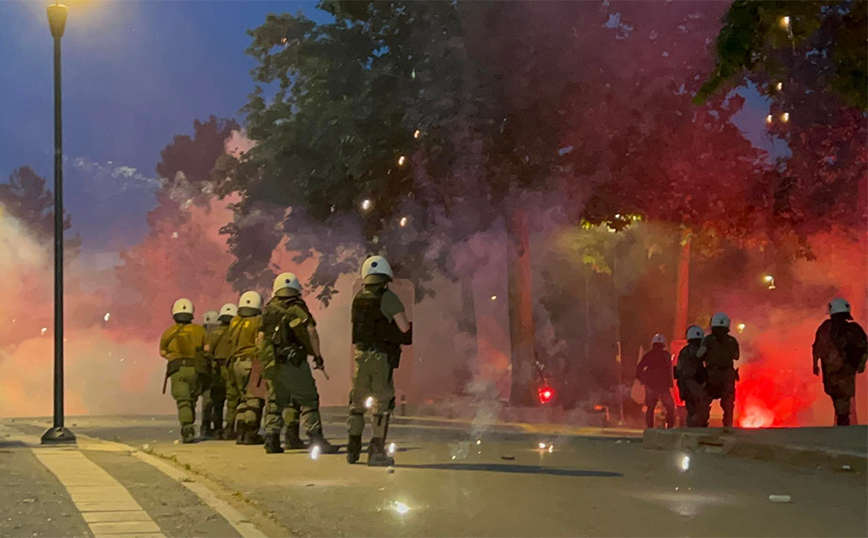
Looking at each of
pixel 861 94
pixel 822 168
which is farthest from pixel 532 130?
pixel 861 94

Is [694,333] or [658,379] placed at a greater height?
[694,333]

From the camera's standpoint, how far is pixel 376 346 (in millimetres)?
12367

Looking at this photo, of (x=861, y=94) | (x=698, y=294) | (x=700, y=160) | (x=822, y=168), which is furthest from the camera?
(x=698, y=294)

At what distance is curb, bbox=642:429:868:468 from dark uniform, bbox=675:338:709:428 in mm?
3321

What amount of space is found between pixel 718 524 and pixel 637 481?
9.12 feet

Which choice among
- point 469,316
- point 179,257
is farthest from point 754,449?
point 179,257

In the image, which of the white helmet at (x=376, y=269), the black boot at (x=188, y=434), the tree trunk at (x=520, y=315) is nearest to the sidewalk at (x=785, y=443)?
the white helmet at (x=376, y=269)

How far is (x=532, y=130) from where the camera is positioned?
2672 cm

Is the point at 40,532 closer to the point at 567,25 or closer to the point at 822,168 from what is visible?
the point at 822,168

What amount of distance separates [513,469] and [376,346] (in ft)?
5.98

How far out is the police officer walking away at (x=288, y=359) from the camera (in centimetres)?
1414

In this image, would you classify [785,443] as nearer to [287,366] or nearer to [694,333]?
[287,366]

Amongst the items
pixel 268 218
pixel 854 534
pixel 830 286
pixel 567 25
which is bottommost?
pixel 854 534

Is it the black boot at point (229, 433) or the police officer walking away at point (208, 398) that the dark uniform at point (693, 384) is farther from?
the police officer walking away at point (208, 398)
